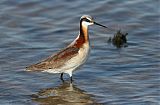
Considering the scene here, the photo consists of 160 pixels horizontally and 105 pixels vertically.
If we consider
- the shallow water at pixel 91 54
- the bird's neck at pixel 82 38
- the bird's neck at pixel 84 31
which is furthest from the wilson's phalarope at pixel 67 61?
the shallow water at pixel 91 54

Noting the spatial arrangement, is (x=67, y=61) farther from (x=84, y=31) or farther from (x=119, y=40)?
(x=119, y=40)

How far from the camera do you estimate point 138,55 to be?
63.3ft

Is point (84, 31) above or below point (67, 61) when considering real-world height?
above

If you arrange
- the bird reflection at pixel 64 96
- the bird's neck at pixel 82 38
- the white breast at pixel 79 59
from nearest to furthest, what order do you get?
the bird reflection at pixel 64 96, the white breast at pixel 79 59, the bird's neck at pixel 82 38

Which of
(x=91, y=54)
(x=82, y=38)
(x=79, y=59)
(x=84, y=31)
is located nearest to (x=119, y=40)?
(x=91, y=54)

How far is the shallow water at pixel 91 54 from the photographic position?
16.5m

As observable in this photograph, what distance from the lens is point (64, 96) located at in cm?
1666

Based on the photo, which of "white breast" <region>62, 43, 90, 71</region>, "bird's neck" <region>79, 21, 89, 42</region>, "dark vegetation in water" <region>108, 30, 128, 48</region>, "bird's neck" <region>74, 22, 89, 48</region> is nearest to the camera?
"white breast" <region>62, 43, 90, 71</region>

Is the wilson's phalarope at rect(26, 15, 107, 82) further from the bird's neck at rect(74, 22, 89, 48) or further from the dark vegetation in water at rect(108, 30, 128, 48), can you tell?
the dark vegetation in water at rect(108, 30, 128, 48)

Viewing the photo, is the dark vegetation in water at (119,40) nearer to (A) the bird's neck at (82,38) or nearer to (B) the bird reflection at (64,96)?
(A) the bird's neck at (82,38)

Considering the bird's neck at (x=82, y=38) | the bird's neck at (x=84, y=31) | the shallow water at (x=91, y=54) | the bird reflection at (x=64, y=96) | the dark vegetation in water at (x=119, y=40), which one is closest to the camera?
the bird reflection at (x=64, y=96)

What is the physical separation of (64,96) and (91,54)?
10.3 feet

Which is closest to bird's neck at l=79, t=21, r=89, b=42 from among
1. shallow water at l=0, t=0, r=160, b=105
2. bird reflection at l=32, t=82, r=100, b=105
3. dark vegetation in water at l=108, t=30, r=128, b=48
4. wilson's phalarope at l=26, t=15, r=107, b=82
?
wilson's phalarope at l=26, t=15, r=107, b=82

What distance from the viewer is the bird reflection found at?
16109mm
